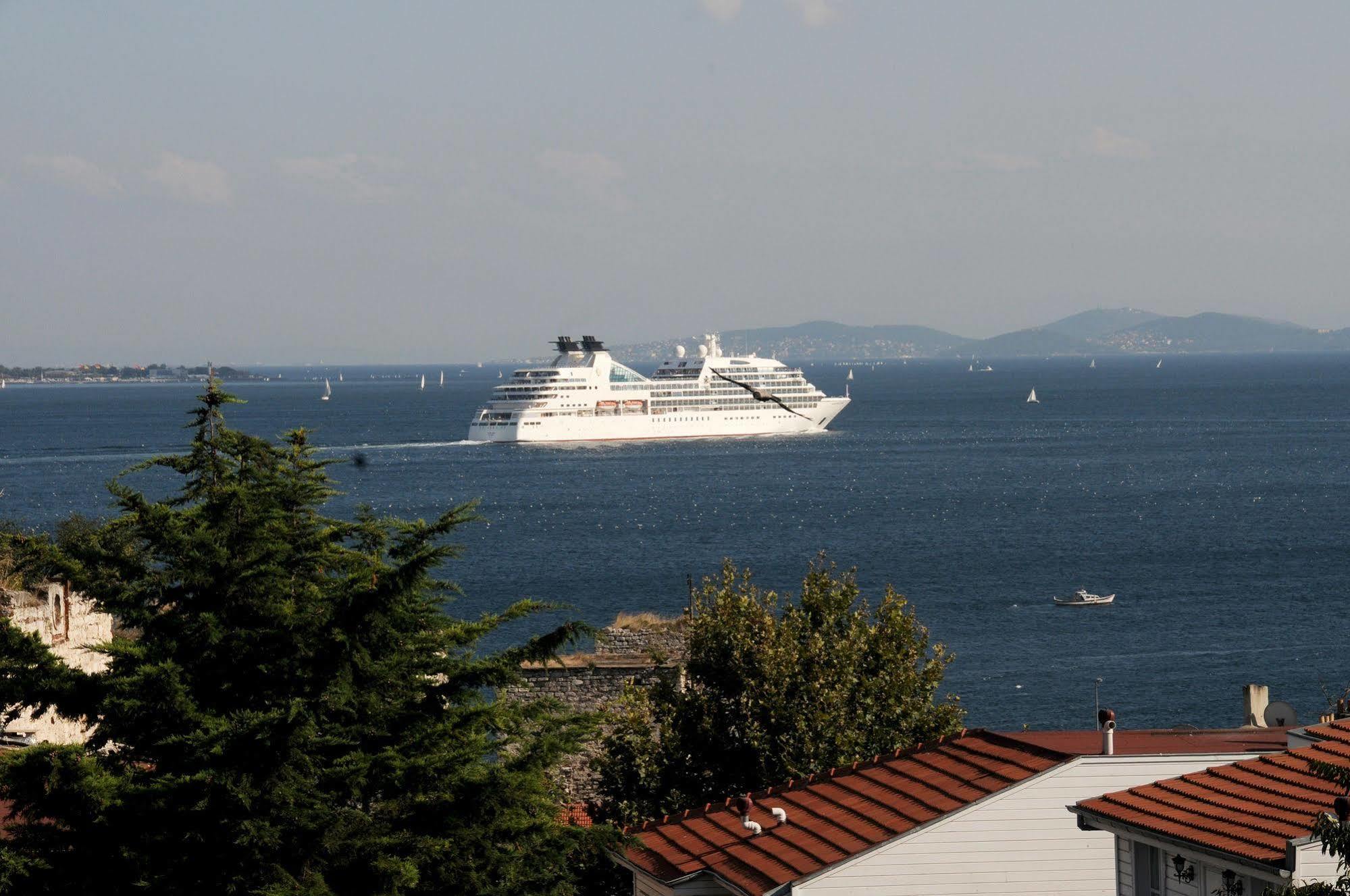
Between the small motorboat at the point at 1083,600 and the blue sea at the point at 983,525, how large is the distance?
549mm

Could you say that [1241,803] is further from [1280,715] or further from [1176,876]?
[1280,715]

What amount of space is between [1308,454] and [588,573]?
61097 millimetres

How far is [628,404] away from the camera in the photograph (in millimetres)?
128125

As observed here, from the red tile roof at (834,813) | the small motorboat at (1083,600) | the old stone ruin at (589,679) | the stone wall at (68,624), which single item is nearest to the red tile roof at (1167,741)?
the red tile roof at (834,813)

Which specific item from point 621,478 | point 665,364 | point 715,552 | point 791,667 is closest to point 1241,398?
point 665,364

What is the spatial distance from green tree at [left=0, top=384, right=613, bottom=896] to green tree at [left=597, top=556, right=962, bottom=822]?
4.49 meters

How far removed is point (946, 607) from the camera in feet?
157

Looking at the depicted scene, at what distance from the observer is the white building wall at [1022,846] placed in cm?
1003

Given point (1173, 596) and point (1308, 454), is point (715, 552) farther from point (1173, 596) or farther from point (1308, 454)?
point (1308, 454)

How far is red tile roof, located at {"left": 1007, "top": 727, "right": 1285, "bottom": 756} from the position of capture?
1063 cm

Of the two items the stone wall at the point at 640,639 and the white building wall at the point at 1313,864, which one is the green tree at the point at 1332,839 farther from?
the stone wall at the point at 640,639

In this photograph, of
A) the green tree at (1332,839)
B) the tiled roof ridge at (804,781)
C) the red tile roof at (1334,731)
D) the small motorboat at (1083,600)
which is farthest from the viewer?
the small motorboat at (1083,600)

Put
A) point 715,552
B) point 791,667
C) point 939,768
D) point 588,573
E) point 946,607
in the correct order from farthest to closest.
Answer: point 715,552, point 588,573, point 946,607, point 791,667, point 939,768

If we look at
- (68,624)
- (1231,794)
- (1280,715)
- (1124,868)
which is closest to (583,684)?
(68,624)
